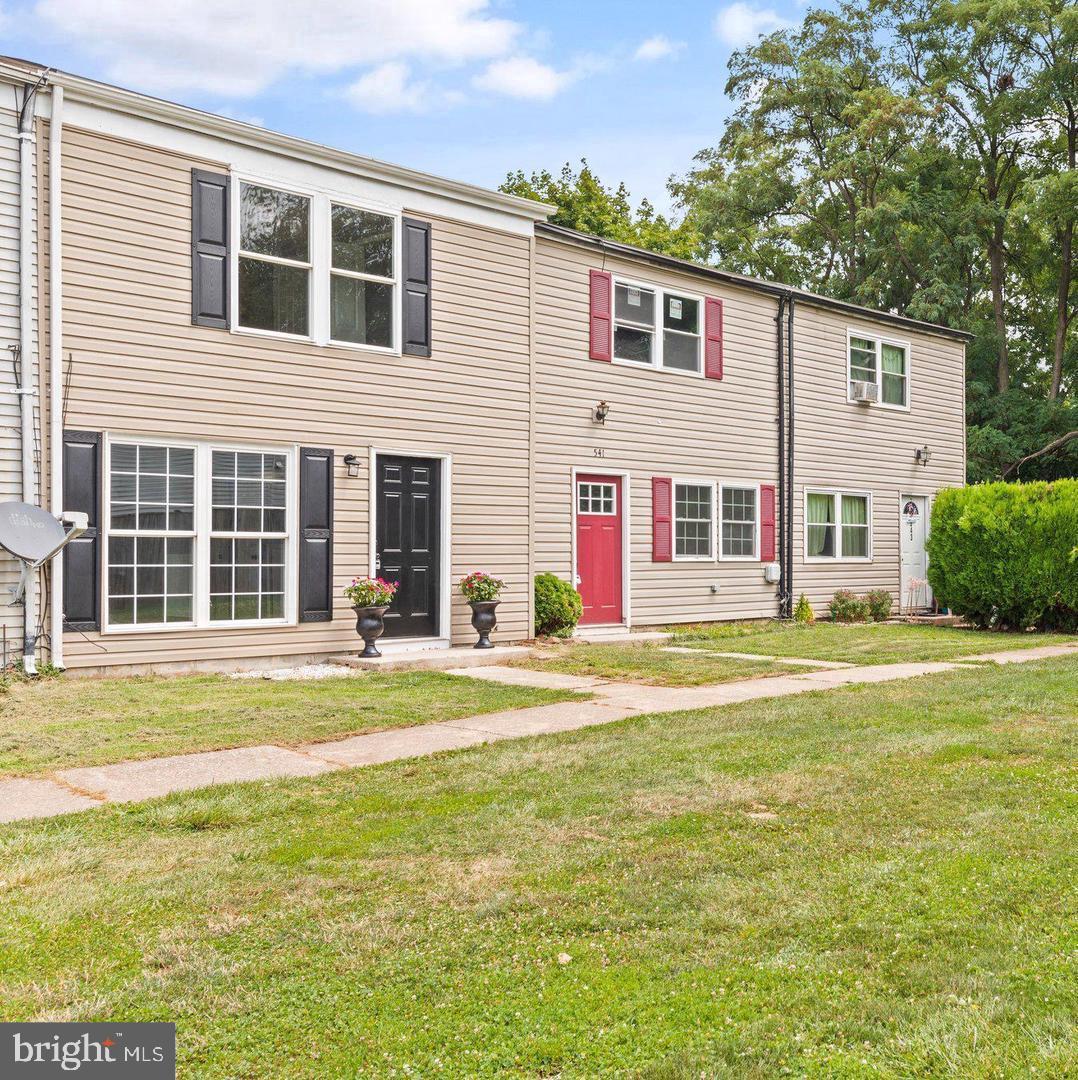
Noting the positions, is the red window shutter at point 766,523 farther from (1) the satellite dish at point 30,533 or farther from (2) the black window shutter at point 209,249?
(1) the satellite dish at point 30,533

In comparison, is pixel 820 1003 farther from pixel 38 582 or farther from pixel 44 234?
pixel 44 234

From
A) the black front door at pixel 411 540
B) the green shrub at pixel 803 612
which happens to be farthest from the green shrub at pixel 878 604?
the black front door at pixel 411 540

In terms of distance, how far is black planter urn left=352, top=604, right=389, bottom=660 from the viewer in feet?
33.7

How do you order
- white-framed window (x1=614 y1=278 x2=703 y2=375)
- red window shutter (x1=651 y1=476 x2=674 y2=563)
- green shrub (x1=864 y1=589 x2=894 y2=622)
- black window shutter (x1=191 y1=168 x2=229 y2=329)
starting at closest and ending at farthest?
black window shutter (x1=191 y1=168 x2=229 y2=329) → white-framed window (x1=614 y1=278 x2=703 y2=375) → red window shutter (x1=651 y1=476 x2=674 y2=563) → green shrub (x1=864 y1=589 x2=894 y2=622)

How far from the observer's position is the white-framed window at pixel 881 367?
1753 centimetres

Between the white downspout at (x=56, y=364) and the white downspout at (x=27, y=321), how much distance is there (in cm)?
15

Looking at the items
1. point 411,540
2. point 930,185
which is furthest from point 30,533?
point 930,185

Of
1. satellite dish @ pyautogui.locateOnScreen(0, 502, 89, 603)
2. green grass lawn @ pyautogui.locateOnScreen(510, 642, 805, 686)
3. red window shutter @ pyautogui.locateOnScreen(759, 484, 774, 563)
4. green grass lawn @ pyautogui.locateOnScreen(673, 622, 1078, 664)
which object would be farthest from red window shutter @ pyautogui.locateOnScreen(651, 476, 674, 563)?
satellite dish @ pyautogui.locateOnScreen(0, 502, 89, 603)

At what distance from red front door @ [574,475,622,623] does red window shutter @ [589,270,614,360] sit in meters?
1.64

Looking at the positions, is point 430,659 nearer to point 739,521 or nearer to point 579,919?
point 739,521

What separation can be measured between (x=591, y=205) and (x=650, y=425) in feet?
60.8

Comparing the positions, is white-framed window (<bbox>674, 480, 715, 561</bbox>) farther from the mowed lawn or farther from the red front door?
the mowed lawn

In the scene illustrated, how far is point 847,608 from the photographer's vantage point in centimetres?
1661

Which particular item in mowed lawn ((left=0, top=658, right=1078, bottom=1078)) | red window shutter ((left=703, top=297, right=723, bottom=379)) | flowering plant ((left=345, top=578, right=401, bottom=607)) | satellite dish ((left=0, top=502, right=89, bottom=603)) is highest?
red window shutter ((left=703, top=297, right=723, bottom=379))
